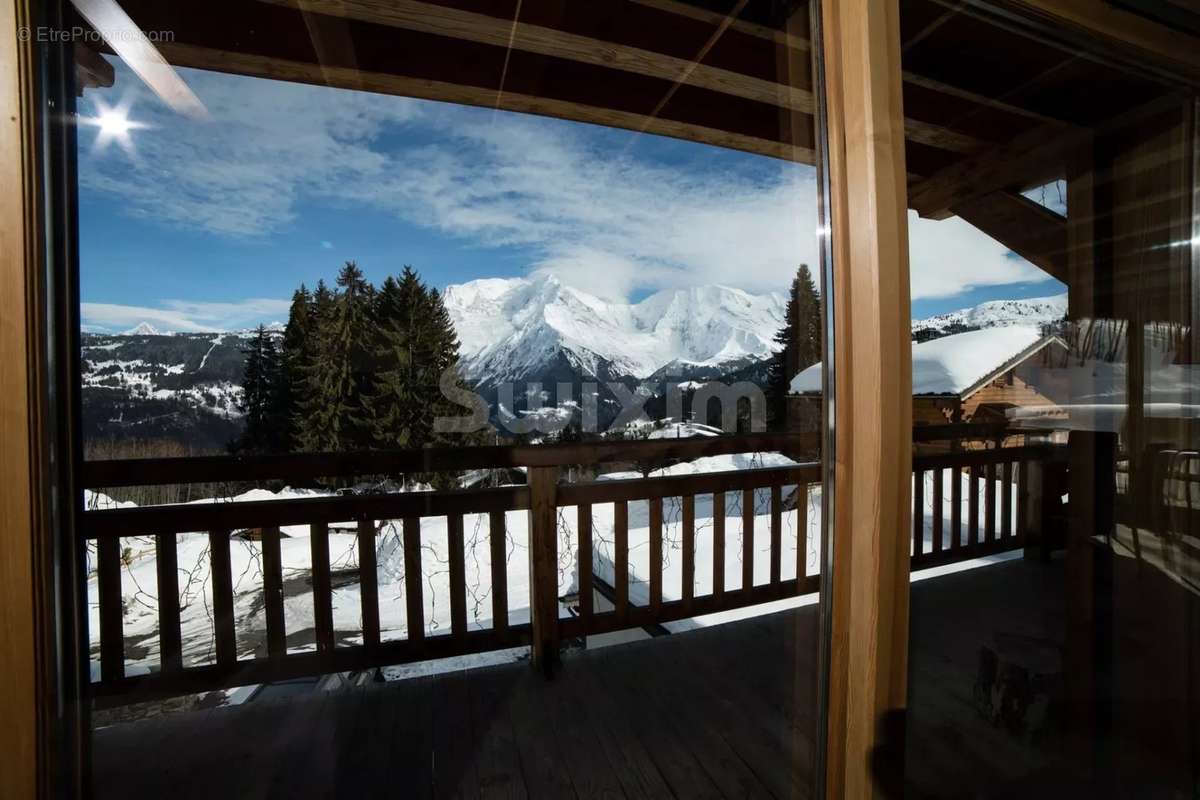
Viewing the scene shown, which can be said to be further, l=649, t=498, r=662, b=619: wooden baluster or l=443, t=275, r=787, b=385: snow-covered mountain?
l=443, t=275, r=787, b=385: snow-covered mountain

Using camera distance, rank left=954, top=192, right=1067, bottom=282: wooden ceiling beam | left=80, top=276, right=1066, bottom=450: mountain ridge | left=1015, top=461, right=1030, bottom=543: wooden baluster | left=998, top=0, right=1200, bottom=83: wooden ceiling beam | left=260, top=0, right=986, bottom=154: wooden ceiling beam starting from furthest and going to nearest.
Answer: left=80, top=276, right=1066, bottom=450: mountain ridge → left=260, top=0, right=986, bottom=154: wooden ceiling beam → left=1015, top=461, right=1030, bottom=543: wooden baluster → left=954, top=192, right=1067, bottom=282: wooden ceiling beam → left=998, top=0, right=1200, bottom=83: wooden ceiling beam

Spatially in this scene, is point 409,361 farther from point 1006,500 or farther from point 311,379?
point 1006,500

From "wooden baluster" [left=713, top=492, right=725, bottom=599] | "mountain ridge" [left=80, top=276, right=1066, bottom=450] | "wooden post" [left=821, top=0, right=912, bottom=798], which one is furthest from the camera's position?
"wooden baluster" [left=713, top=492, right=725, bottom=599]

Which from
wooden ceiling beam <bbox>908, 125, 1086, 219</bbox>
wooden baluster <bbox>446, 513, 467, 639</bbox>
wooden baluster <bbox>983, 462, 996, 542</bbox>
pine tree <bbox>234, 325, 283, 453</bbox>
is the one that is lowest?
wooden baluster <bbox>446, 513, 467, 639</bbox>

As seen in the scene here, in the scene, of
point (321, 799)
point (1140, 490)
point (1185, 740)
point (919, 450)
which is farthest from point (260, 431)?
point (1185, 740)

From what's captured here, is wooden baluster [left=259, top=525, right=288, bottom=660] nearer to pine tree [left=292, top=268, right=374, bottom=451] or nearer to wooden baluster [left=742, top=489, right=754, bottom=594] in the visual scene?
pine tree [left=292, top=268, right=374, bottom=451]

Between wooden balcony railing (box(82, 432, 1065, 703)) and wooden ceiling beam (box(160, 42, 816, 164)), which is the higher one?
wooden ceiling beam (box(160, 42, 816, 164))

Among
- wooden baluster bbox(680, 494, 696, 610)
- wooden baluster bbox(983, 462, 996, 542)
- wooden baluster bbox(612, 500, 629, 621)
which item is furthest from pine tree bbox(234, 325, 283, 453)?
wooden baluster bbox(983, 462, 996, 542)
